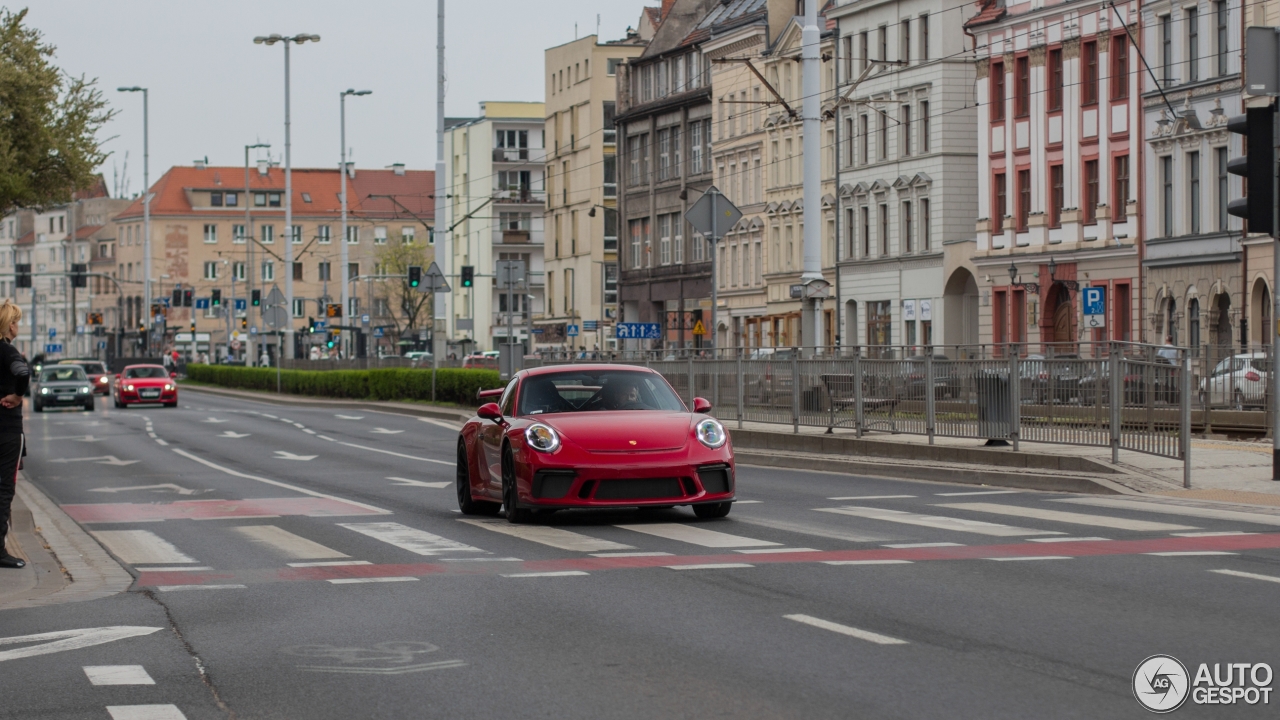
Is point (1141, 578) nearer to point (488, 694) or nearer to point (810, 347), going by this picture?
point (488, 694)

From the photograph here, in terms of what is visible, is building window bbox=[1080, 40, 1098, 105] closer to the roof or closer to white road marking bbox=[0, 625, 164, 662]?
white road marking bbox=[0, 625, 164, 662]

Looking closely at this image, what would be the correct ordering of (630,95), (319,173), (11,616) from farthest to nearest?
(319,173)
(630,95)
(11,616)

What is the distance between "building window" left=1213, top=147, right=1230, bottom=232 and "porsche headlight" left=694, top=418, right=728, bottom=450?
4177cm

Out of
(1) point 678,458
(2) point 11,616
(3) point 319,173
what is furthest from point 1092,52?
(3) point 319,173

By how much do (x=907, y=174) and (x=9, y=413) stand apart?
2381 inches

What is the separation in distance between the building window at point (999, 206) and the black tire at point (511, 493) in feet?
170

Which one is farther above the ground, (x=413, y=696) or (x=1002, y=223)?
(x=1002, y=223)

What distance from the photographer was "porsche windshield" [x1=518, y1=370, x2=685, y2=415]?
16828mm

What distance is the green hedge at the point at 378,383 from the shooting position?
50.8 m

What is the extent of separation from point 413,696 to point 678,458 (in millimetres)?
7777

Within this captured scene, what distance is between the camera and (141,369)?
2522 inches

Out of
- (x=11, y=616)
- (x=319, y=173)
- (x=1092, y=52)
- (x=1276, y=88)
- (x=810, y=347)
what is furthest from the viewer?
(x=319, y=173)

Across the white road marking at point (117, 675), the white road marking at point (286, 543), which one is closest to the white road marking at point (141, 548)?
the white road marking at point (286, 543)

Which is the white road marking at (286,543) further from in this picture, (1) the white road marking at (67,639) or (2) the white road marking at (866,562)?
(1) the white road marking at (67,639)
